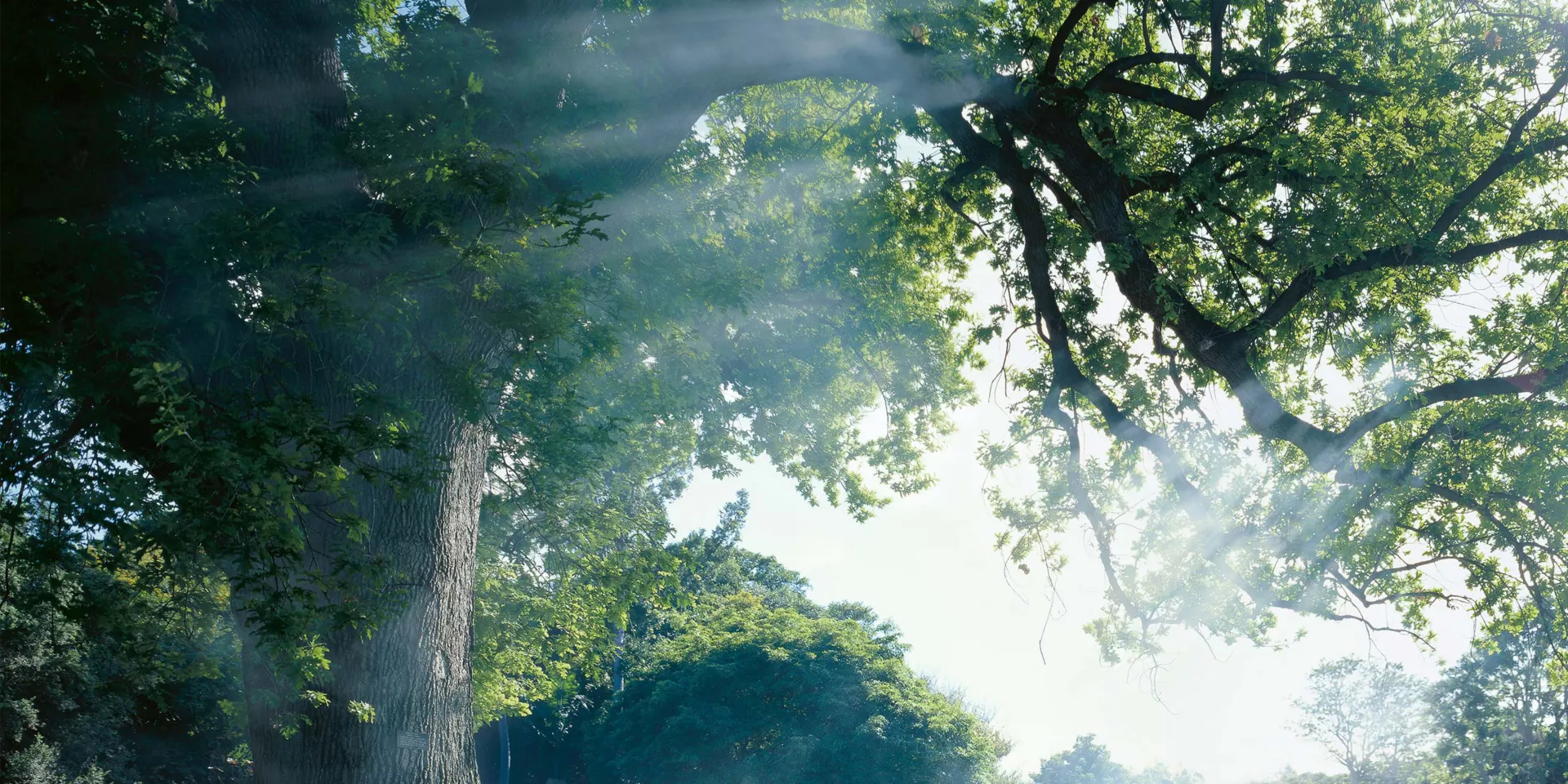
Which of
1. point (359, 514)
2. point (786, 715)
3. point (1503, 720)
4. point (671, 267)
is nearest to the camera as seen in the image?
point (359, 514)

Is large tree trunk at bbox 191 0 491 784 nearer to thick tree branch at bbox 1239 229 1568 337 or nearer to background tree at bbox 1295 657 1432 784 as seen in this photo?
thick tree branch at bbox 1239 229 1568 337

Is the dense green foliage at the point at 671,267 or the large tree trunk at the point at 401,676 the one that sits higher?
the dense green foliage at the point at 671,267

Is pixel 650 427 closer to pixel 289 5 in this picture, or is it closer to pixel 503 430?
pixel 503 430

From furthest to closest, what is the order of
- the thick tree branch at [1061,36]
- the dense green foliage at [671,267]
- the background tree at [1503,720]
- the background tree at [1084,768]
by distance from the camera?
the background tree at [1084,768] < the background tree at [1503,720] < the thick tree branch at [1061,36] < the dense green foliage at [671,267]

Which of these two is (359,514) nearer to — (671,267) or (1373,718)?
(671,267)

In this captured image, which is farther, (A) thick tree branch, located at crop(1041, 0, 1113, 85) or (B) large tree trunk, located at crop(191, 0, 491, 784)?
(A) thick tree branch, located at crop(1041, 0, 1113, 85)

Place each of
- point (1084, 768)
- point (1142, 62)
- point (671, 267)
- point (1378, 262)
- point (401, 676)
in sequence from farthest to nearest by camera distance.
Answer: point (1084, 768)
point (671, 267)
point (1142, 62)
point (1378, 262)
point (401, 676)

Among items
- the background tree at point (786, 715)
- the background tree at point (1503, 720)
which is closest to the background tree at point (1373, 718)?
the background tree at point (1503, 720)

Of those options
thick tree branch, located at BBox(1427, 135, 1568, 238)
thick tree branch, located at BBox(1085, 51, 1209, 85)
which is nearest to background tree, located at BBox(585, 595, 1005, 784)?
thick tree branch, located at BBox(1427, 135, 1568, 238)

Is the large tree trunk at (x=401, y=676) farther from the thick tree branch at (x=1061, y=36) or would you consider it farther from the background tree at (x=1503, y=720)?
the background tree at (x=1503, y=720)

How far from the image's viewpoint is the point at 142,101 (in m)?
5.65

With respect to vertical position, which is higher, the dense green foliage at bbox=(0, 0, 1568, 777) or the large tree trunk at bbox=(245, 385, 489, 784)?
the dense green foliage at bbox=(0, 0, 1568, 777)

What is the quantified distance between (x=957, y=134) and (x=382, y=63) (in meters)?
4.64

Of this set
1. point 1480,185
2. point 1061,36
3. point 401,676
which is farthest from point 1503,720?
point 401,676
